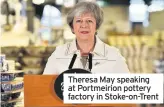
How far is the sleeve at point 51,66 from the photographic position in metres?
1.75

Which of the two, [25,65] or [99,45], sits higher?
[99,45]

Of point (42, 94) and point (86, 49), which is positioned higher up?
point (86, 49)

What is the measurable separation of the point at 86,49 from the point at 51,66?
19cm

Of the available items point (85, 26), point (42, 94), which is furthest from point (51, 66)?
point (85, 26)

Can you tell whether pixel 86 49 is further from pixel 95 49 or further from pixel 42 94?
pixel 42 94

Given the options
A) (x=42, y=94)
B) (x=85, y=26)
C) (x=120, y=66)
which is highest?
(x=85, y=26)

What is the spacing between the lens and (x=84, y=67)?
1.74 metres

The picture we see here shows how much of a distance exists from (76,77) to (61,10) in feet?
1.79

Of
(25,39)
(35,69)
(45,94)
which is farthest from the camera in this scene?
(25,39)

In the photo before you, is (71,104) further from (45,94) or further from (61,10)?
(61,10)

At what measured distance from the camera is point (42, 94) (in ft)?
5.60

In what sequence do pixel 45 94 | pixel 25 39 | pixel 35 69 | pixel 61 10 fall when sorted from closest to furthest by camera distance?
pixel 45 94 < pixel 35 69 < pixel 61 10 < pixel 25 39

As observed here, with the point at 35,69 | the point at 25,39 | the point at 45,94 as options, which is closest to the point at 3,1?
the point at 35,69

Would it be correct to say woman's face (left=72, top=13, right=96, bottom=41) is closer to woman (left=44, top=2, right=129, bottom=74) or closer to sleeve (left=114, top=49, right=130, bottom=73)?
woman (left=44, top=2, right=129, bottom=74)
